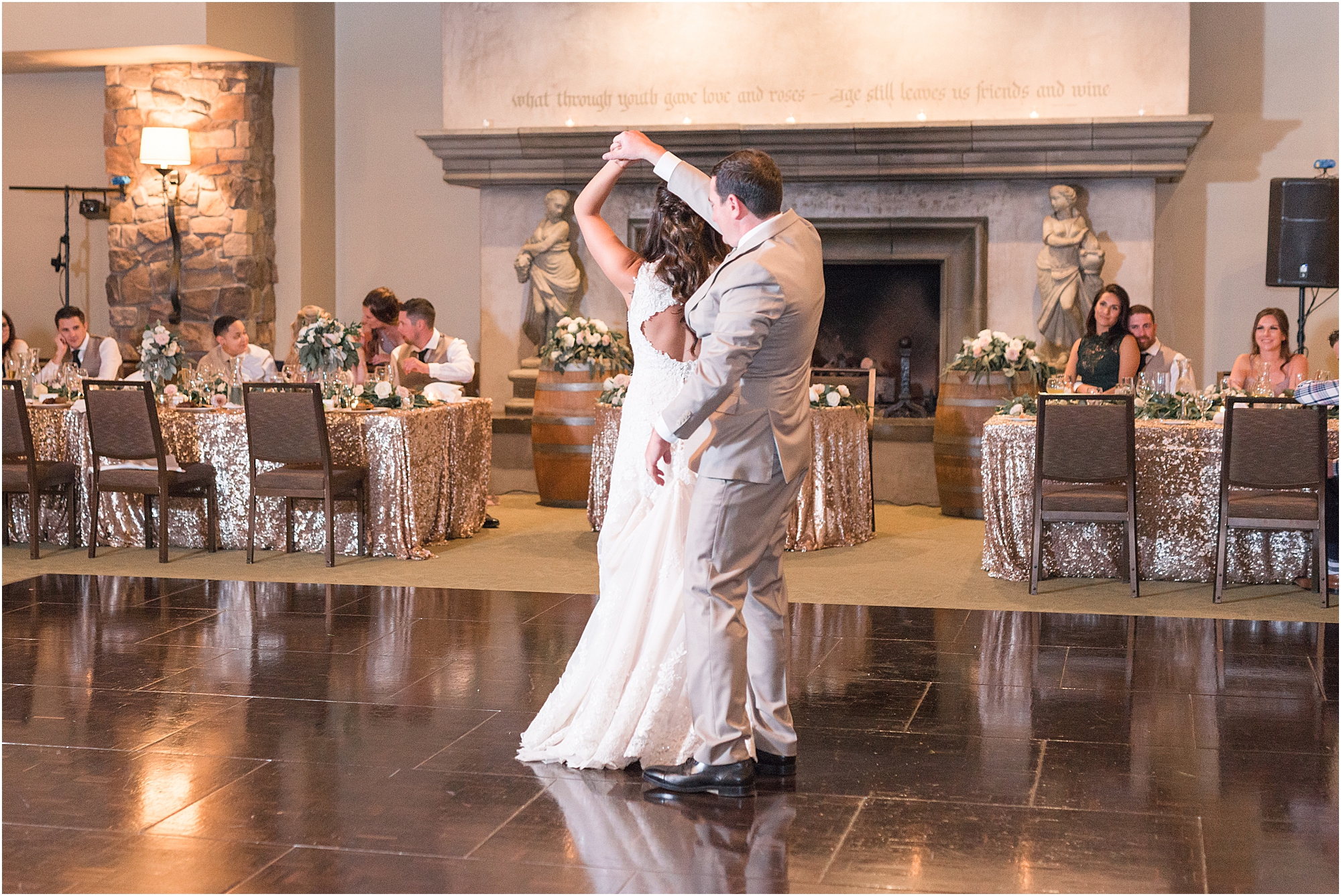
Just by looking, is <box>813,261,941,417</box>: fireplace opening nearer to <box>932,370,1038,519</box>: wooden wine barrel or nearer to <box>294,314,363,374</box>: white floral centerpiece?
<box>932,370,1038,519</box>: wooden wine barrel

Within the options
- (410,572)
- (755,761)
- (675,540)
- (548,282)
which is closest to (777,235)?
(675,540)

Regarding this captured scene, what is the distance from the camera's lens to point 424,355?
8.27 m

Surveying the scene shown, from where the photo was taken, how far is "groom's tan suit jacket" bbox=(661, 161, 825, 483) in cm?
309

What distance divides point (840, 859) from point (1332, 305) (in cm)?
830

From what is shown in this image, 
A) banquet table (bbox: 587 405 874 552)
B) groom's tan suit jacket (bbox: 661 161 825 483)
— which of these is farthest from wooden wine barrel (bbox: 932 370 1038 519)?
groom's tan suit jacket (bbox: 661 161 825 483)

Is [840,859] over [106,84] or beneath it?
beneath

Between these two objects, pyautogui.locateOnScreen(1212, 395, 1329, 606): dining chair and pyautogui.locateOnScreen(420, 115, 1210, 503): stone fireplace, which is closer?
pyautogui.locateOnScreen(1212, 395, 1329, 606): dining chair

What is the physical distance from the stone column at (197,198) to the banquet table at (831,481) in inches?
165

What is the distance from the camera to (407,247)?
11180mm

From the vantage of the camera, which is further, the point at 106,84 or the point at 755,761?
the point at 106,84

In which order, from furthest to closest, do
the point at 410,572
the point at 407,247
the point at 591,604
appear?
the point at 407,247
the point at 410,572
the point at 591,604

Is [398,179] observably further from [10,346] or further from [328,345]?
[328,345]

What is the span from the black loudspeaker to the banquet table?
10.4 feet

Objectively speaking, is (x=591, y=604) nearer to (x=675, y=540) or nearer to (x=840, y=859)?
(x=675, y=540)
